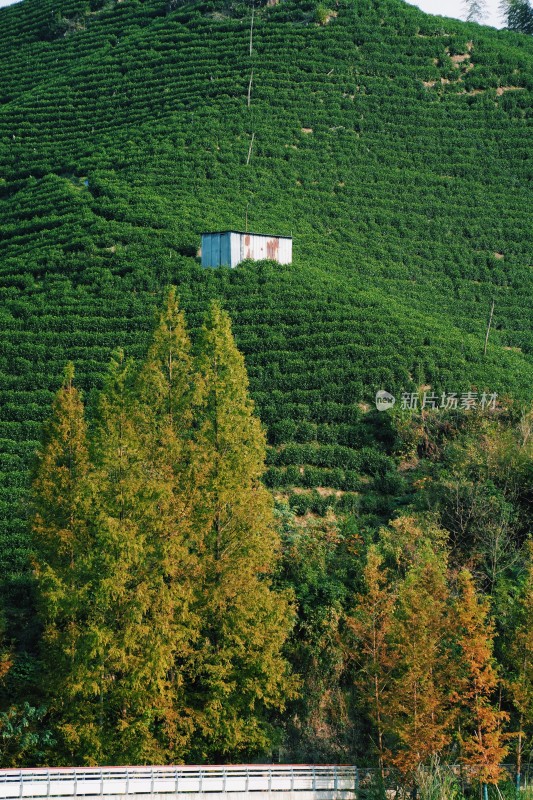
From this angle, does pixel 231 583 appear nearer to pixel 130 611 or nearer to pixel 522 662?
pixel 130 611

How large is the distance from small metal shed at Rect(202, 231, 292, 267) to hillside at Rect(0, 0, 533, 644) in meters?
0.92

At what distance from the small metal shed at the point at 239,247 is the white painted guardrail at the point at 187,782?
2683 centimetres

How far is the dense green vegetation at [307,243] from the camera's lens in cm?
2997

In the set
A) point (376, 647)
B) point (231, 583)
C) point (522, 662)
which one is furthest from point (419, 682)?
point (231, 583)

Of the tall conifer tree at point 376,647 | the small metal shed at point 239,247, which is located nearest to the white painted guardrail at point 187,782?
the tall conifer tree at point 376,647

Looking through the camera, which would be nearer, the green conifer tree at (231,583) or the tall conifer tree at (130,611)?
the tall conifer tree at (130,611)

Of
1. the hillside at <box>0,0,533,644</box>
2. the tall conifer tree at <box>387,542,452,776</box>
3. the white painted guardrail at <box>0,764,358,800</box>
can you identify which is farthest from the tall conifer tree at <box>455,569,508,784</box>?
the hillside at <box>0,0,533,644</box>

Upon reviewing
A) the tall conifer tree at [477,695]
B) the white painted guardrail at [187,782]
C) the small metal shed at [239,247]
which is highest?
the small metal shed at [239,247]

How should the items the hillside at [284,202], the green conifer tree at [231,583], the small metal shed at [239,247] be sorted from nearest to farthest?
the green conifer tree at [231,583] < the hillside at [284,202] < the small metal shed at [239,247]

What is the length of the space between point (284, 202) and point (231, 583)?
117 ft

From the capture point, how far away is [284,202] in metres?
54.9

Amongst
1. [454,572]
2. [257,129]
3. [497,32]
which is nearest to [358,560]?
[454,572]

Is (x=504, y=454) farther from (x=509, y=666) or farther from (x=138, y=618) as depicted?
(x=138, y=618)

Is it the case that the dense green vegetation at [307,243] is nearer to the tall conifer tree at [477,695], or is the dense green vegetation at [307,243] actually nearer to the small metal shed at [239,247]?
the small metal shed at [239,247]
